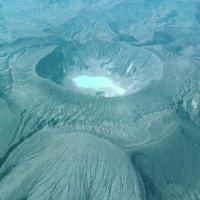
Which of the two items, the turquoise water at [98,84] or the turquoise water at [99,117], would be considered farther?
the turquoise water at [98,84]

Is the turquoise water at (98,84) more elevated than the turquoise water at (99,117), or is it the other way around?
the turquoise water at (99,117)

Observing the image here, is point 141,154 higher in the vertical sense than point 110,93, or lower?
higher

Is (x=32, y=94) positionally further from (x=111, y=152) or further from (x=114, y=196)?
(x=114, y=196)

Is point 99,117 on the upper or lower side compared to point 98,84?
upper

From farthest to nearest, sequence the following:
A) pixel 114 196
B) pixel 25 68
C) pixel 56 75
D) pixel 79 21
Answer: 1. pixel 79 21
2. pixel 56 75
3. pixel 25 68
4. pixel 114 196

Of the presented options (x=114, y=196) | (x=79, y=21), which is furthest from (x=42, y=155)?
(x=79, y=21)

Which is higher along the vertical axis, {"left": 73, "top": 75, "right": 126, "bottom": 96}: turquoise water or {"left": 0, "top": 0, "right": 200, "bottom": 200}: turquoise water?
{"left": 0, "top": 0, "right": 200, "bottom": 200}: turquoise water

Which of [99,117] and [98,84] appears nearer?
[99,117]

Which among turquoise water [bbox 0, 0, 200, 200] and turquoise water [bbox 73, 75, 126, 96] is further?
turquoise water [bbox 73, 75, 126, 96]
